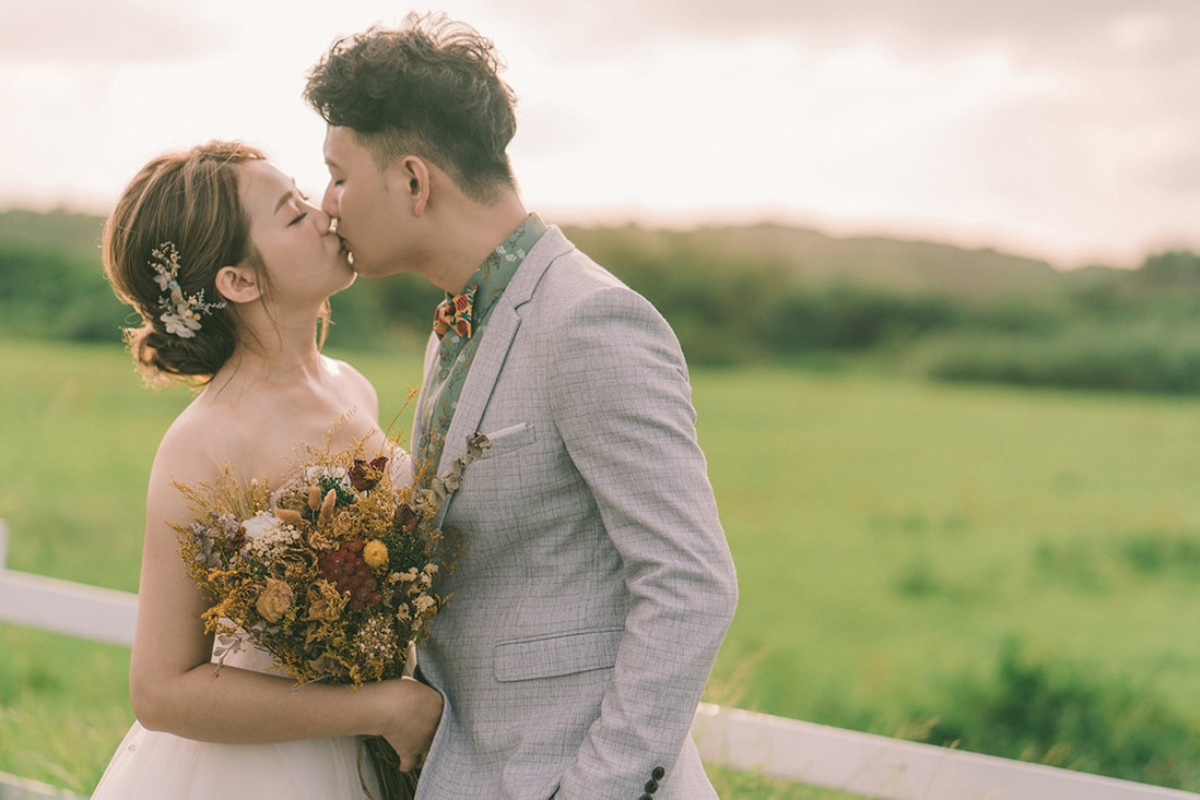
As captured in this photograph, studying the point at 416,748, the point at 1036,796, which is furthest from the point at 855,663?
the point at 416,748

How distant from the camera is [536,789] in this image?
181 cm

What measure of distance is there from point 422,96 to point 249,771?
4.87 ft

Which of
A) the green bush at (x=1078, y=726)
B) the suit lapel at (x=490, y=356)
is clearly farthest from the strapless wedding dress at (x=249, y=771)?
the green bush at (x=1078, y=726)

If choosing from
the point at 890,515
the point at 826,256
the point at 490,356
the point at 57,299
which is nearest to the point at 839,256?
the point at 826,256

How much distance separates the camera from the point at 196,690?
6.37ft

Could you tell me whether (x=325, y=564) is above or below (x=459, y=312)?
below

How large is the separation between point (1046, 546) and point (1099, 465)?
101 inches

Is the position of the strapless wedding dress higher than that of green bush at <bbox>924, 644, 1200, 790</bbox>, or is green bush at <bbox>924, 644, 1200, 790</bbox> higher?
the strapless wedding dress

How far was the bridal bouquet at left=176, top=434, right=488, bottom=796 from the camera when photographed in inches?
68.4

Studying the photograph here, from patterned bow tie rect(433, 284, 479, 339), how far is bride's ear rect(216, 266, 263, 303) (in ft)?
1.48

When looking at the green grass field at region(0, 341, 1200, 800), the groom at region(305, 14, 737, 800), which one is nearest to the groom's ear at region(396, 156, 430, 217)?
the groom at region(305, 14, 737, 800)

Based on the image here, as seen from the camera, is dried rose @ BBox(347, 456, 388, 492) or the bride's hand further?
the bride's hand

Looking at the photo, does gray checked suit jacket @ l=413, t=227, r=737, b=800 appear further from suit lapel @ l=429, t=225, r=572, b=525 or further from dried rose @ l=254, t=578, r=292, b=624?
dried rose @ l=254, t=578, r=292, b=624

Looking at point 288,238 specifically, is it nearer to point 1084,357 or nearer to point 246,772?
point 246,772
